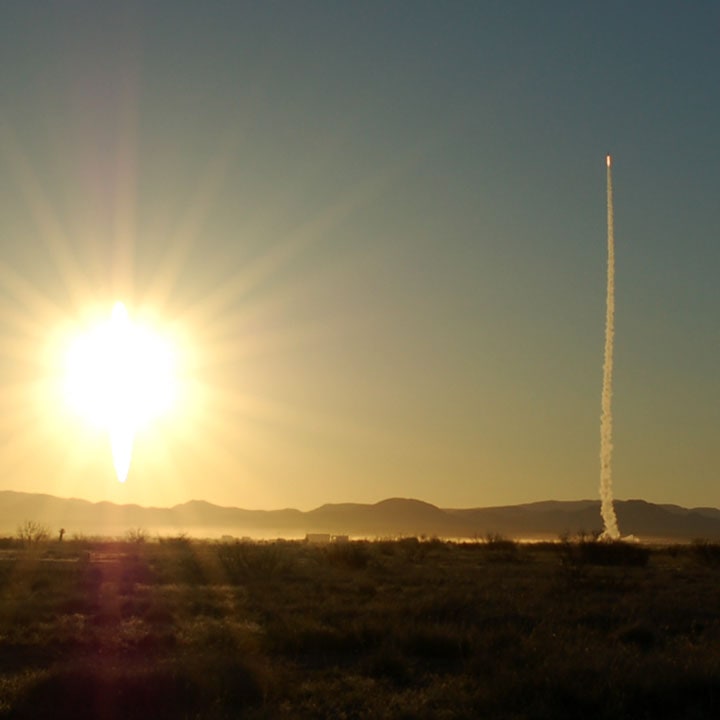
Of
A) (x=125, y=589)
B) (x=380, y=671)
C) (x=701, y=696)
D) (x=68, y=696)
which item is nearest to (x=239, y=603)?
(x=125, y=589)

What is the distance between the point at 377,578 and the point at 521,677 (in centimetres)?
2362

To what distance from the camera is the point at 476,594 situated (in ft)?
99.9

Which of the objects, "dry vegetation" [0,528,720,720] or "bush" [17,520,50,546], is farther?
"bush" [17,520,50,546]

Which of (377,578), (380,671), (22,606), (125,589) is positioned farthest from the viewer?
(377,578)

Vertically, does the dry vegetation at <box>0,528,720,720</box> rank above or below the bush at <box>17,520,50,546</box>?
below

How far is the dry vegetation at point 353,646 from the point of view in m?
14.8

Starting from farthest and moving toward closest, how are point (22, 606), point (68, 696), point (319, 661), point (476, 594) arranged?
point (476, 594) < point (22, 606) < point (319, 661) < point (68, 696)

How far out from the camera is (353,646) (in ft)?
68.0

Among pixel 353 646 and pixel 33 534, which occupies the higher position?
pixel 33 534

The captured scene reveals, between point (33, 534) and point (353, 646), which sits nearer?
point (353, 646)

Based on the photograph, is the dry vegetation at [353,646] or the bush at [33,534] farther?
the bush at [33,534]

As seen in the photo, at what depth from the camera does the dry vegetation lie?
14750mm

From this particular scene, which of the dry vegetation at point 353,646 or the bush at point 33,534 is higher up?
the bush at point 33,534

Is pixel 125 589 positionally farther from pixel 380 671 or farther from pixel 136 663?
pixel 380 671
